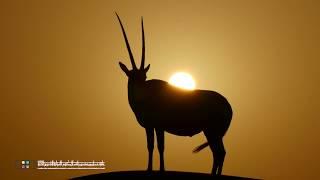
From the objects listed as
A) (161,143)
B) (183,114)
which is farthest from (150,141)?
(183,114)

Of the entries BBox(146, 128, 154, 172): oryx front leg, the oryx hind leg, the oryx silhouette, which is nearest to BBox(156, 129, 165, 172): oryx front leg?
the oryx silhouette

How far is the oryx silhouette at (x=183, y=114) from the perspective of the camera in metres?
9.02

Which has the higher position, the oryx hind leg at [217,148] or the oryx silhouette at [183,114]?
the oryx silhouette at [183,114]

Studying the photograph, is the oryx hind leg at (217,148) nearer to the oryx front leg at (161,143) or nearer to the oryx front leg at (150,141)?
the oryx front leg at (161,143)

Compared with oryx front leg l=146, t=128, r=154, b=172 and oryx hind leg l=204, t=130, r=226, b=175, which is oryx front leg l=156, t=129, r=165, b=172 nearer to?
oryx front leg l=146, t=128, r=154, b=172

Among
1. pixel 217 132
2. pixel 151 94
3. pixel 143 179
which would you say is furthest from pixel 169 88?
pixel 143 179

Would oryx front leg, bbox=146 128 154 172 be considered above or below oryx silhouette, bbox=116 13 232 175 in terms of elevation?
below

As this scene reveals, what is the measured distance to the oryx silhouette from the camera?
Answer: 902 cm

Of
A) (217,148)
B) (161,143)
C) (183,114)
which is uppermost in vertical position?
(183,114)

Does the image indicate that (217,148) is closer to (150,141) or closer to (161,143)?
(161,143)

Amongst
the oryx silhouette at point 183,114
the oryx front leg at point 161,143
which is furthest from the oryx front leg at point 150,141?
the oryx front leg at point 161,143

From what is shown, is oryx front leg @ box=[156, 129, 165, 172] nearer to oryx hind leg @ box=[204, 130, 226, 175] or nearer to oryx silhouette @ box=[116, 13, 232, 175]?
oryx silhouette @ box=[116, 13, 232, 175]

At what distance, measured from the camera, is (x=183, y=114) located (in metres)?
9.04

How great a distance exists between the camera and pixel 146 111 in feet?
29.8
